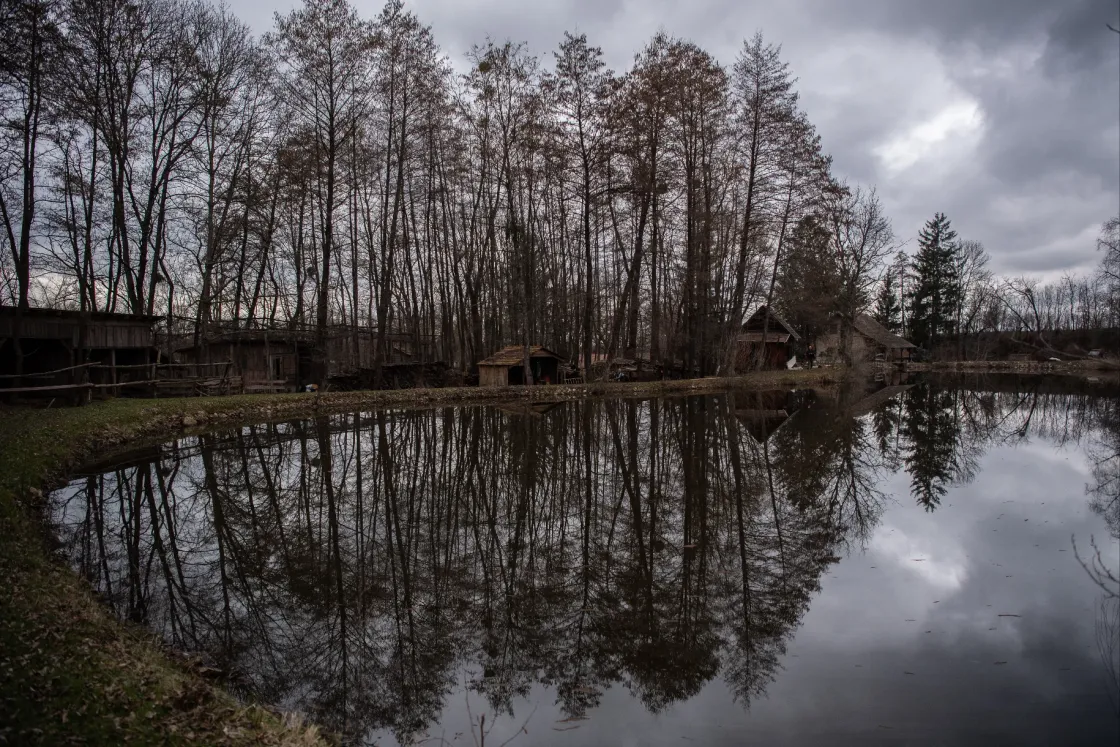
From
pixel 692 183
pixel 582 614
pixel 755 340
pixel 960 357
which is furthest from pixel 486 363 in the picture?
pixel 960 357

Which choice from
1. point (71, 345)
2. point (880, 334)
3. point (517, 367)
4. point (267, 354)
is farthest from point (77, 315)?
point (880, 334)

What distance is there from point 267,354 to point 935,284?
62307 mm

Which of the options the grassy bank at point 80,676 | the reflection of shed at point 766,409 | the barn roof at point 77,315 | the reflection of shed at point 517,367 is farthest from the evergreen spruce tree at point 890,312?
the grassy bank at point 80,676

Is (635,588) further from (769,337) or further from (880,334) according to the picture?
(880,334)

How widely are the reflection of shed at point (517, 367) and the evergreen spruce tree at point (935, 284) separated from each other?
4789cm

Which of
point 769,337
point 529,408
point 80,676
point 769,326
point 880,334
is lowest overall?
point 529,408

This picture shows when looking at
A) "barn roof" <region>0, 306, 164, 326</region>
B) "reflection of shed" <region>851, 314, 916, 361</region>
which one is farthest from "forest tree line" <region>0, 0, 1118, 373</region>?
"reflection of shed" <region>851, 314, 916, 361</region>

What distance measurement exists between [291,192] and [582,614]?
32.1 metres

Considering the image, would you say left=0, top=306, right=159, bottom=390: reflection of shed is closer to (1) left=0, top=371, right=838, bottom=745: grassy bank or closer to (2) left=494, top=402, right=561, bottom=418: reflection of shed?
(2) left=494, top=402, right=561, bottom=418: reflection of shed

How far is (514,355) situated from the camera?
34.0 metres

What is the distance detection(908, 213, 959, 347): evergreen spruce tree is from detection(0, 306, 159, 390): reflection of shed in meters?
67.1

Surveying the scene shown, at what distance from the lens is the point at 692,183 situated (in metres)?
34.6

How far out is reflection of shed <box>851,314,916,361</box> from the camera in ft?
201

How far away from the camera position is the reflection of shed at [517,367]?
109 ft
